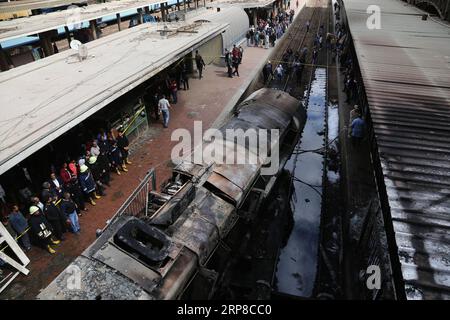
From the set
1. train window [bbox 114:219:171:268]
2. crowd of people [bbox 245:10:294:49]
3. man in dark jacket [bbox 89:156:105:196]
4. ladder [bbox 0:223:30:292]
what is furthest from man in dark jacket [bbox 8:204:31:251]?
crowd of people [bbox 245:10:294:49]

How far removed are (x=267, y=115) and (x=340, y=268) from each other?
537 centimetres

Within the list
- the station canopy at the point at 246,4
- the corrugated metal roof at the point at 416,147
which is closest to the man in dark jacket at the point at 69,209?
the corrugated metal roof at the point at 416,147

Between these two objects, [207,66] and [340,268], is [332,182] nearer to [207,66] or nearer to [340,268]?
[340,268]

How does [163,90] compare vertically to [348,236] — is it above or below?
above

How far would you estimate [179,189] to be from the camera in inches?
311

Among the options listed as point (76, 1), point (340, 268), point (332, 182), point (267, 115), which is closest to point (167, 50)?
point (267, 115)

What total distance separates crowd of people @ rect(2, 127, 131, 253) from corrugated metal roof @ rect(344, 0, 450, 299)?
8419 millimetres

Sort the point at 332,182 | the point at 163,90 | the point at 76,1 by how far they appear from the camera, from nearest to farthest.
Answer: the point at 332,182 < the point at 163,90 < the point at 76,1

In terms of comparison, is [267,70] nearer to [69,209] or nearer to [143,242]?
[69,209]

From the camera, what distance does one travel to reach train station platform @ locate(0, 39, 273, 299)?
8.80 meters

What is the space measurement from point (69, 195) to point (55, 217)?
749 mm

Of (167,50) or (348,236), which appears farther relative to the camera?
(167,50)

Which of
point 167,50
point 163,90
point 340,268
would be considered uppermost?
point 167,50

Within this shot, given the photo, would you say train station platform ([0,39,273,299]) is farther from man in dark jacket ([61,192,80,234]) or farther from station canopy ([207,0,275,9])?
station canopy ([207,0,275,9])
